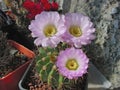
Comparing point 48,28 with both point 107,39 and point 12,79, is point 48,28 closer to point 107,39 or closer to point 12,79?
point 107,39

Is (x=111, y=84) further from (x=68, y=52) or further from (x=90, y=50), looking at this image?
(x=68, y=52)

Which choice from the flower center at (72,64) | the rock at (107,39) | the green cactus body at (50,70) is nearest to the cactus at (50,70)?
the green cactus body at (50,70)

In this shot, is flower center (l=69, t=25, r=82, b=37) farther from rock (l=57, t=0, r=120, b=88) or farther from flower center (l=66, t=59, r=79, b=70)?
rock (l=57, t=0, r=120, b=88)

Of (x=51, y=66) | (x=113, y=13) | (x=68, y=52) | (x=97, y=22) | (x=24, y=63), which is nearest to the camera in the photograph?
(x=68, y=52)

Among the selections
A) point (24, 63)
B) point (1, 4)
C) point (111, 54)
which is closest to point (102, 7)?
point (111, 54)

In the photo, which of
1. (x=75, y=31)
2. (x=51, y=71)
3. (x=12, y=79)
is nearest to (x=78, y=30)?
(x=75, y=31)

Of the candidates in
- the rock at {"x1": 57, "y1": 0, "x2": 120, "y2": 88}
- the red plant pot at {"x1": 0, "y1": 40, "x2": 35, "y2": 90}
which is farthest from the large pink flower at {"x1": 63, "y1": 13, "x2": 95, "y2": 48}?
the red plant pot at {"x1": 0, "y1": 40, "x2": 35, "y2": 90}
